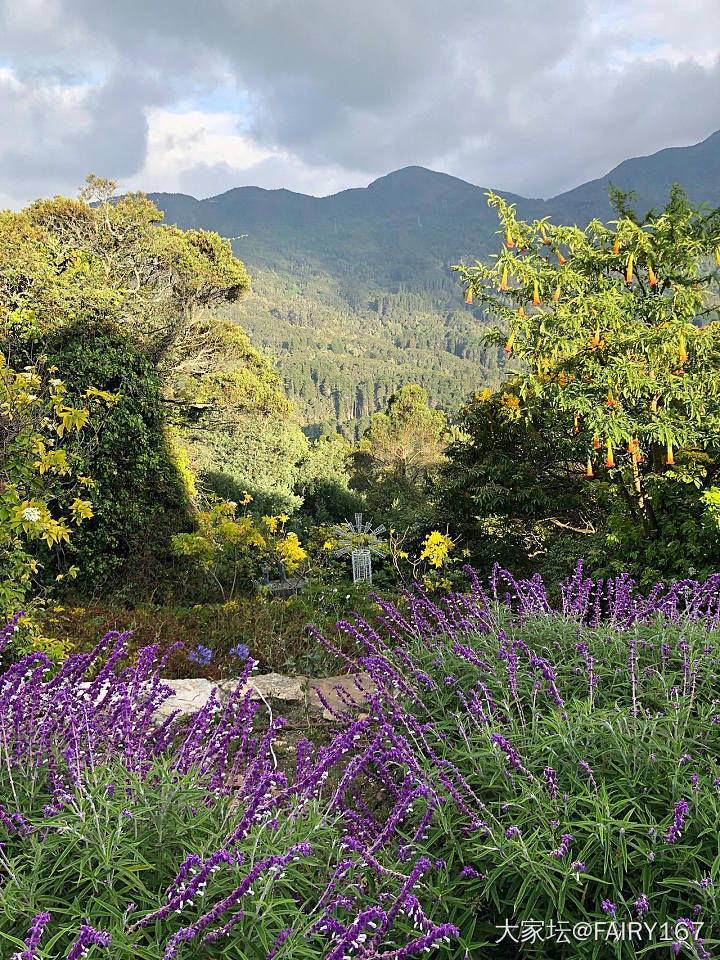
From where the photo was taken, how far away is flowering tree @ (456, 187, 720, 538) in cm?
518

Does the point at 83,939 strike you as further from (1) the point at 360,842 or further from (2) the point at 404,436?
(2) the point at 404,436

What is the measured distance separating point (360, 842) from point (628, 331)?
486cm

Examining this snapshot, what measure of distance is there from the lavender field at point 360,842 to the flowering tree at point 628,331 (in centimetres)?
355

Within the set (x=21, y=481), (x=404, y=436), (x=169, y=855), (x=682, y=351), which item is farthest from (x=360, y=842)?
(x=404, y=436)

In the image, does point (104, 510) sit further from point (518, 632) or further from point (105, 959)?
point (105, 959)

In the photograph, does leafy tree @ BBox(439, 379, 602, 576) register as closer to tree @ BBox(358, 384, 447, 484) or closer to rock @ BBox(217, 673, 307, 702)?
rock @ BBox(217, 673, 307, 702)

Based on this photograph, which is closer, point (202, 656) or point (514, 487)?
point (202, 656)

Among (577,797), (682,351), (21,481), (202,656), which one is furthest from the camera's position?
(682,351)

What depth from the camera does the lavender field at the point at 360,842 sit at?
115 cm

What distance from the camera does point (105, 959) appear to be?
3.51ft

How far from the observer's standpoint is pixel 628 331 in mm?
5266

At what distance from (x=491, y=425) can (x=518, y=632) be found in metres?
6.24

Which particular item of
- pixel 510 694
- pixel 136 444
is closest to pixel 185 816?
pixel 510 694

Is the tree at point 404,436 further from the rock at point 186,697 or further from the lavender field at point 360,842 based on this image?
the lavender field at point 360,842
